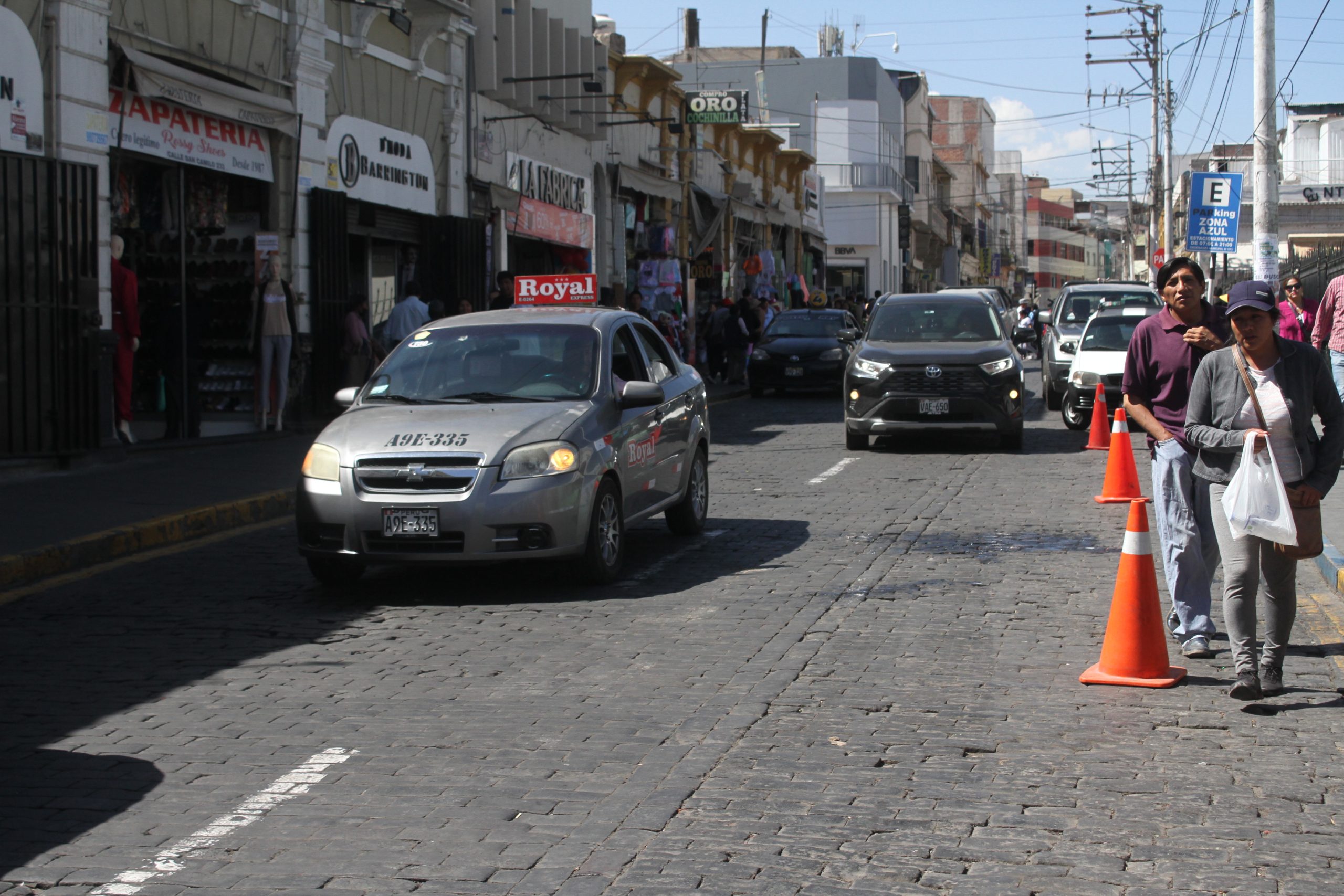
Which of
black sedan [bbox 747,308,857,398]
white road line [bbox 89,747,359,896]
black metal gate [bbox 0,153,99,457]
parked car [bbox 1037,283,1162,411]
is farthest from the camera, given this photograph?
black sedan [bbox 747,308,857,398]

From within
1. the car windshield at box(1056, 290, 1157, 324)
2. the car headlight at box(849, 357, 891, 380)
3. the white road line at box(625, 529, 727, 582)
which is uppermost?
the car windshield at box(1056, 290, 1157, 324)

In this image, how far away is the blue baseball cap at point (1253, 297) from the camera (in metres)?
6.01

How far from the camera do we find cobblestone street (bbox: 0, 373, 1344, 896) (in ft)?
13.9

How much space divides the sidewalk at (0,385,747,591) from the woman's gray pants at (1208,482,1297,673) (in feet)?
22.2

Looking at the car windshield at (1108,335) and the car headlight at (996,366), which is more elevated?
the car windshield at (1108,335)

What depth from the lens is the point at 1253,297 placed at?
605 centimetres

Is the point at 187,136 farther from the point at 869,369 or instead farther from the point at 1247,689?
the point at 1247,689

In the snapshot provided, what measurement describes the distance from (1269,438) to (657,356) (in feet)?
17.1

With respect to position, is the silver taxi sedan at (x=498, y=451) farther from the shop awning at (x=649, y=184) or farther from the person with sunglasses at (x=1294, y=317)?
the shop awning at (x=649, y=184)

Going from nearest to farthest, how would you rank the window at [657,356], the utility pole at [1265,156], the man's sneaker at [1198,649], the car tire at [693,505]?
the man's sneaker at [1198,649] → the window at [657,356] → the car tire at [693,505] → the utility pole at [1265,156]

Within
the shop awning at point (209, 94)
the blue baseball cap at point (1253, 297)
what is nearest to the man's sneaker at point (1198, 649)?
the blue baseball cap at point (1253, 297)

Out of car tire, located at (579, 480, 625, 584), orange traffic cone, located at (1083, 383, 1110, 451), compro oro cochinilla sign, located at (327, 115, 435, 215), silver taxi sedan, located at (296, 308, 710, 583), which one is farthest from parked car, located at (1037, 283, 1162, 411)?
→ car tire, located at (579, 480, 625, 584)

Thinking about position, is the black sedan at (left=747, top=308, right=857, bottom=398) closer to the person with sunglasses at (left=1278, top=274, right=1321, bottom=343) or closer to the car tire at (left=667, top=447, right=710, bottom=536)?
the person with sunglasses at (left=1278, top=274, right=1321, bottom=343)

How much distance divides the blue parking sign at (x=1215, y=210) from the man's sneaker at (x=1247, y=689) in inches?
617
